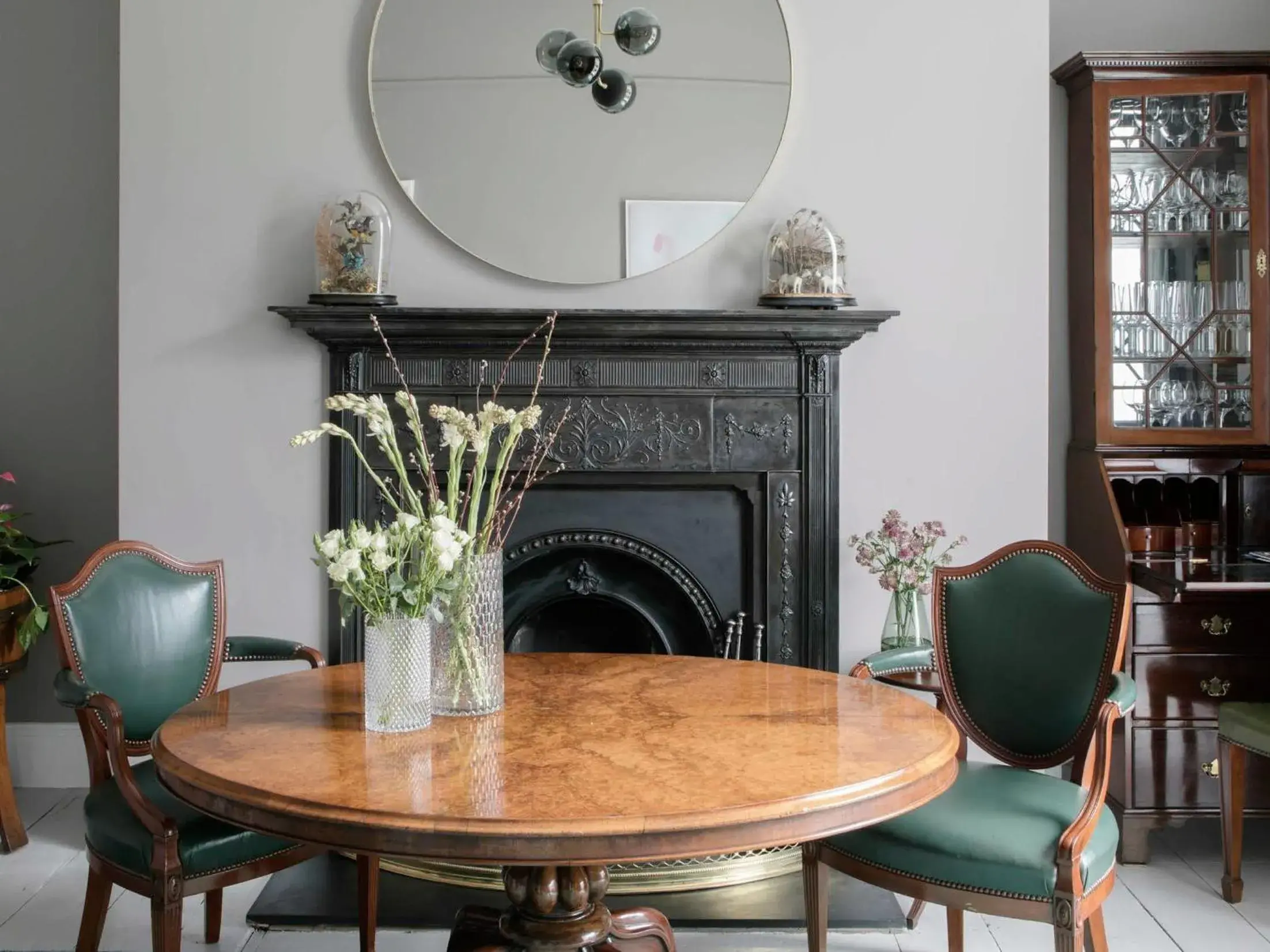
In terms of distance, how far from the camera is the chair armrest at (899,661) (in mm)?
2621

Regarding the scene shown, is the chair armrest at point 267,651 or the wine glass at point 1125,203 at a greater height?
the wine glass at point 1125,203

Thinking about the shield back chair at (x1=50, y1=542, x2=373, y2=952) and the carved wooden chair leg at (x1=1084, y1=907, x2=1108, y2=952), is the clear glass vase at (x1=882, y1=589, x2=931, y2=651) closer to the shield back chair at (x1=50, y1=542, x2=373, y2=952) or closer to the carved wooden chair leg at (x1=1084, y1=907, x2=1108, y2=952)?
the carved wooden chair leg at (x1=1084, y1=907, x2=1108, y2=952)

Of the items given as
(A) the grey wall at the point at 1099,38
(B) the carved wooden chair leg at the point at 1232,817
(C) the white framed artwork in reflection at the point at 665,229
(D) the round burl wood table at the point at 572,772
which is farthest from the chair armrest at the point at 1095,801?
(A) the grey wall at the point at 1099,38

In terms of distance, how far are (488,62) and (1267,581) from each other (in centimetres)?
242

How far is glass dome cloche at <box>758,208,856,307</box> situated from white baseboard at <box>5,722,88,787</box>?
2.52 meters

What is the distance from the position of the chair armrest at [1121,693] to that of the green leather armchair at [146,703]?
58.9 inches

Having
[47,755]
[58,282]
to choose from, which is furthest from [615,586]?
[58,282]

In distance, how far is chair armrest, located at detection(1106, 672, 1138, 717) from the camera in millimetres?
2271

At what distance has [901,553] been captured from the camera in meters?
3.24

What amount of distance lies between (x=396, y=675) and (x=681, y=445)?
1.56 meters

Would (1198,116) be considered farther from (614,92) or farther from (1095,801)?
(1095,801)

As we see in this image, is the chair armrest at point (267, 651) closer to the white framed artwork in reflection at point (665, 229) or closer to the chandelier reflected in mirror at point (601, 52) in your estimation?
the white framed artwork in reflection at point (665, 229)

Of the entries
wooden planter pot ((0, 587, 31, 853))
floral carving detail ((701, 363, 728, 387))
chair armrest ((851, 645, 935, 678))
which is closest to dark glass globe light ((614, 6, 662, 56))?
floral carving detail ((701, 363, 728, 387))

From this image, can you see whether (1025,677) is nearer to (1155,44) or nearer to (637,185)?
(637,185)
